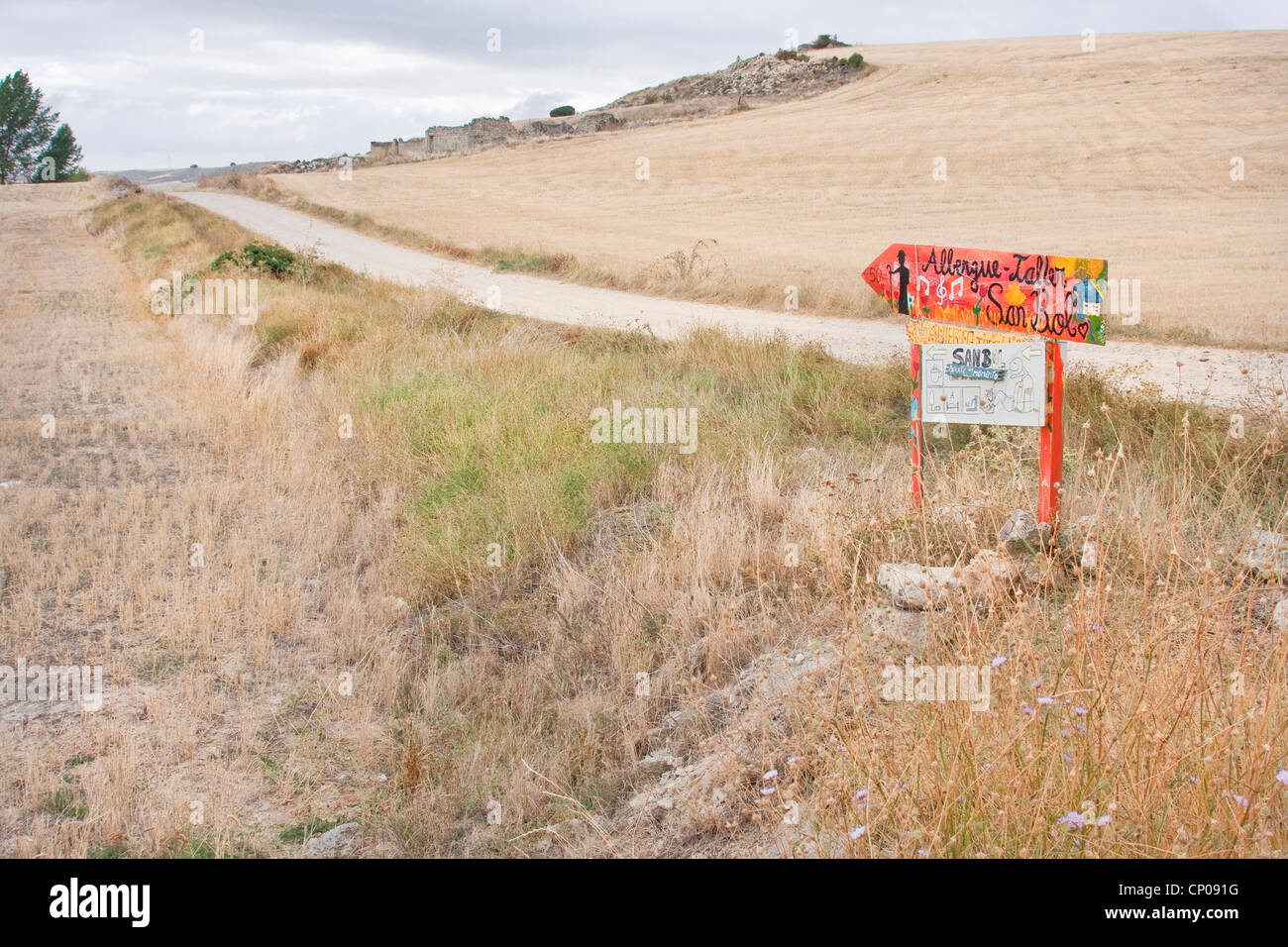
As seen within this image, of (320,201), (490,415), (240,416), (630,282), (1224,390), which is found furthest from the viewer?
(320,201)

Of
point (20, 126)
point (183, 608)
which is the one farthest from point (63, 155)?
point (183, 608)

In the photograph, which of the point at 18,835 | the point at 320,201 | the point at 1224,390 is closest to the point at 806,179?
the point at 320,201

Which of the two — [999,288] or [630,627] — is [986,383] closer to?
[999,288]

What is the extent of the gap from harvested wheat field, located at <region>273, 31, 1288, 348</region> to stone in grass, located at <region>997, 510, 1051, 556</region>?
8239 mm

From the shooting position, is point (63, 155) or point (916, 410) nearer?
point (916, 410)

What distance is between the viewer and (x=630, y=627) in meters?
5.34

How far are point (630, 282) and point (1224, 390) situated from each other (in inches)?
461

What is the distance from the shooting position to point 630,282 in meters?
18.9

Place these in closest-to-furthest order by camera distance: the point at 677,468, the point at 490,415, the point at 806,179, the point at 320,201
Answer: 1. the point at 677,468
2. the point at 490,415
3. the point at 806,179
4. the point at 320,201

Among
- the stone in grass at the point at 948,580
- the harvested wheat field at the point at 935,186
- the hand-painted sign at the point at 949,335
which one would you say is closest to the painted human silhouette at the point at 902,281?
the hand-painted sign at the point at 949,335

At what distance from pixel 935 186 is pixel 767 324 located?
2329 centimetres

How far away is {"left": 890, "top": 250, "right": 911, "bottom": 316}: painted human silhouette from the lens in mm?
5945

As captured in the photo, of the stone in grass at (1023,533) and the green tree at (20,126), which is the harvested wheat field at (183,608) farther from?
the green tree at (20,126)
